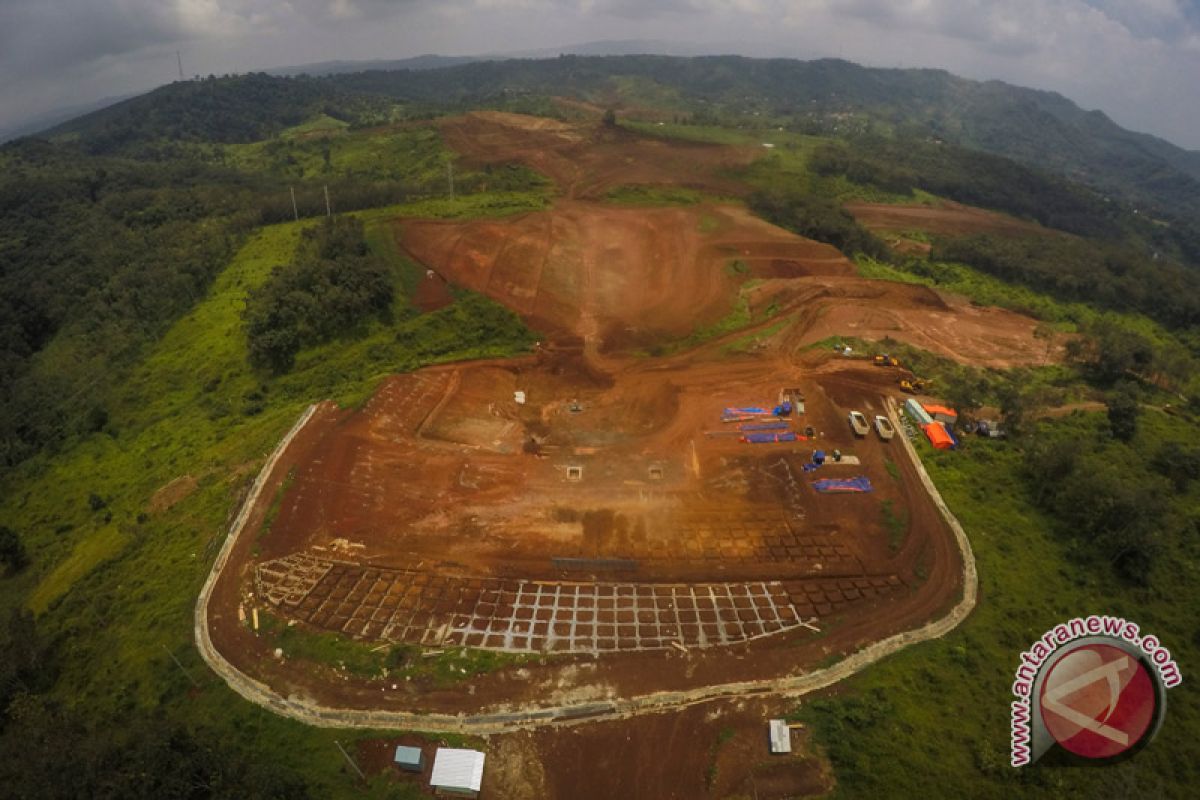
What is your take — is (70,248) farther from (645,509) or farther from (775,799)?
(775,799)

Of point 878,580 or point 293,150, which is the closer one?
point 878,580

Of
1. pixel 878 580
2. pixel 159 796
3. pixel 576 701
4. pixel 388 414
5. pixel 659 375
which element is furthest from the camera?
pixel 659 375

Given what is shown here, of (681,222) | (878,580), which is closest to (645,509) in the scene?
(878,580)

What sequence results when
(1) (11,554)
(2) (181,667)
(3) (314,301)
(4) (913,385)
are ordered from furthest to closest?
(3) (314,301) → (4) (913,385) → (1) (11,554) → (2) (181,667)

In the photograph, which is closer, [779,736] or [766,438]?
[779,736]

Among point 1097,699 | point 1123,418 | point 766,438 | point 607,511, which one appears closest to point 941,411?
point 1123,418

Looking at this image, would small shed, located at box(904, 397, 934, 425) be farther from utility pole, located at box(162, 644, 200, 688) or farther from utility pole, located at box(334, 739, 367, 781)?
utility pole, located at box(162, 644, 200, 688)

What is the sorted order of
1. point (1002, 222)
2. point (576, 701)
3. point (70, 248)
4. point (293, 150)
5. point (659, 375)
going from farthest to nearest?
point (293, 150), point (1002, 222), point (70, 248), point (659, 375), point (576, 701)

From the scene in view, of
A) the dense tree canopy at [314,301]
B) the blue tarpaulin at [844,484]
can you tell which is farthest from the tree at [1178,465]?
the dense tree canopy at [314,301]
